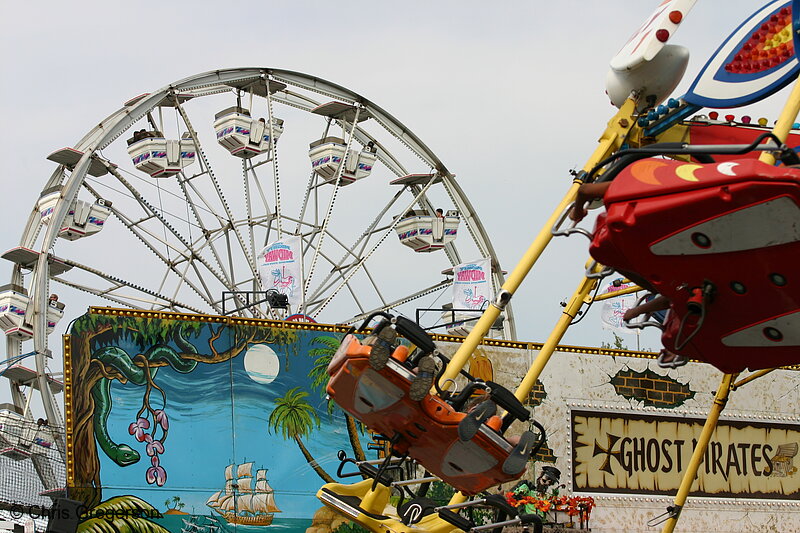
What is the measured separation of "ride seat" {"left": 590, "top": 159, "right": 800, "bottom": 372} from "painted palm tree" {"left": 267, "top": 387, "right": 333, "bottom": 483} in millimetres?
9886

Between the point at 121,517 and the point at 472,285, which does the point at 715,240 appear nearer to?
the point at 121,517

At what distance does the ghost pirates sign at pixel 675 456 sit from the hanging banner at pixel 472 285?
5.57 meters

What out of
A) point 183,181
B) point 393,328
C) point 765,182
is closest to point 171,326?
point 393,328

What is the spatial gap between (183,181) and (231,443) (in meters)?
10.7

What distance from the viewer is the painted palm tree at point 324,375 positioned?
18.0 metres

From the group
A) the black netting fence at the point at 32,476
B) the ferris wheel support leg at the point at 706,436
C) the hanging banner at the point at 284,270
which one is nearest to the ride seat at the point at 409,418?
the ferris wheel support leg at the point at 706,436

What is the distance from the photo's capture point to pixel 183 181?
26641mm

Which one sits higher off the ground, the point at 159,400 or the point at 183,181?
the point at 183,181

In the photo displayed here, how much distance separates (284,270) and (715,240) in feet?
54.9

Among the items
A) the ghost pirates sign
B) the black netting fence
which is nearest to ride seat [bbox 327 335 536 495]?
the black netting fence

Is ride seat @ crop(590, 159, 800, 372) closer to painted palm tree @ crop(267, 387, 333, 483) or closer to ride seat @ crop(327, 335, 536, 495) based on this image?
ride seat @ crop(327, 335, 536, 495)

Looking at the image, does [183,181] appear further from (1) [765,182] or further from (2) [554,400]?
(1) [765,182]

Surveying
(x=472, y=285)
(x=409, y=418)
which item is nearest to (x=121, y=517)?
(x=409, y=418)

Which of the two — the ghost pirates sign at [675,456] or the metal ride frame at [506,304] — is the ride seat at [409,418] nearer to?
the metal ride frame at [506,304]
